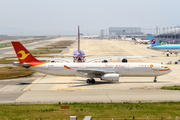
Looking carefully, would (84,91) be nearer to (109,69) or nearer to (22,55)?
(109,69)

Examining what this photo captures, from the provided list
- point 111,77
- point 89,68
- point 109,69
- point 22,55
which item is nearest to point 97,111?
point 111,77

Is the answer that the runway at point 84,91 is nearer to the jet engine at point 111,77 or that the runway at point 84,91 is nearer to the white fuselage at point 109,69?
the jet engine at point 111,77

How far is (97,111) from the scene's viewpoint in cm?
2734

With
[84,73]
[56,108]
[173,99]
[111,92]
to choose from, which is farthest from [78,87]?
[173,99]

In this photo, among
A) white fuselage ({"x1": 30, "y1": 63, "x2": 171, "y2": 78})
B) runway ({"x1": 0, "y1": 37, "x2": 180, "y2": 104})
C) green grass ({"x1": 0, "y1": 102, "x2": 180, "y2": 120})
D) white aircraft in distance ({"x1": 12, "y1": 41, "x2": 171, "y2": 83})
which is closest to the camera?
green grass ({"x1": 0, "y1": 102, "x2": 180, "y2": 120})

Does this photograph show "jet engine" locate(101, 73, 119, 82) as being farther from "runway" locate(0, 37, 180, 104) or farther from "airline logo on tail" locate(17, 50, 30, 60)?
"airline logo on tail" locate(17, 50, 30, 60)

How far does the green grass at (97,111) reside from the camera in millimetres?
25469

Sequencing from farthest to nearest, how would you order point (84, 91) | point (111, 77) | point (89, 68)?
point (89, 68) < point (111, 77) < point (84, 91)

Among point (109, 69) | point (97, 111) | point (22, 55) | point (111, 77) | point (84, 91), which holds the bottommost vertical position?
point (84, 91)

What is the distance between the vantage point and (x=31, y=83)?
1802 inches

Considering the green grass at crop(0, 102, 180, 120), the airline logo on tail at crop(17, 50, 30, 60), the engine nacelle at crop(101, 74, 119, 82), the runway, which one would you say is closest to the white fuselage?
the engine nacelle at crop(101, 74, 119, 82)

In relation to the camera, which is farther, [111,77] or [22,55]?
[22,55]

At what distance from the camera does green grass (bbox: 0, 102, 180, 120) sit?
2547 centimetres

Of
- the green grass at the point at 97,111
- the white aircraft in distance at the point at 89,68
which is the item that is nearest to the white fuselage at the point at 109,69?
the white aircraft in distance at the point at 89,68
